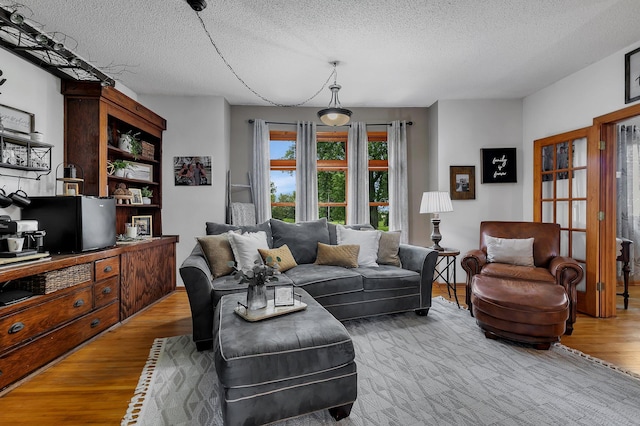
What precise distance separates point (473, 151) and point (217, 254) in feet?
12.4

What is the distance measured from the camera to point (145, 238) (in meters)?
3.73

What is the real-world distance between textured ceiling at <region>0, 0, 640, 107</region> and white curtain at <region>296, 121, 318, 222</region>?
2.39ft

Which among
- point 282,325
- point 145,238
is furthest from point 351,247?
point 145,238

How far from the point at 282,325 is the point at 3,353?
1.77 meters

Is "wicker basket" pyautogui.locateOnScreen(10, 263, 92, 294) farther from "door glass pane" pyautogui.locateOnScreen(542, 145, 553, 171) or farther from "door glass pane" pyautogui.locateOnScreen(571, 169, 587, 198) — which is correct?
"door glass pane" pyautogui.locateOnScreen(542, 145, 553, 171)

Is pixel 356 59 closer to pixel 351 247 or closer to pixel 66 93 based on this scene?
pixel 351 247

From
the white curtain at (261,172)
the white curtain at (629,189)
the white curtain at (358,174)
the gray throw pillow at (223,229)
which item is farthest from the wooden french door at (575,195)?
the white curtain at (261,172)

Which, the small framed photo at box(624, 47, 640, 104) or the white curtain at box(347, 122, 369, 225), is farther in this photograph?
the white curtain at box(347, 122, 369, 225)

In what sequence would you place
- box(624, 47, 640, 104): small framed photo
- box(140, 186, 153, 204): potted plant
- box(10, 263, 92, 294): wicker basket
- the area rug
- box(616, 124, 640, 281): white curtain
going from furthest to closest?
box(616, 124, 640, 281): white curtain, box(140, 186, 153, 204): potted plant, box(624, 47, 640, 104): small framed photo, box(10, 263, 92, 294): wicker basket, the area rug

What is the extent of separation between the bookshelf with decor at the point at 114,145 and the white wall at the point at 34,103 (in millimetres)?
93

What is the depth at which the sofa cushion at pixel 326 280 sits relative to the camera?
287cm

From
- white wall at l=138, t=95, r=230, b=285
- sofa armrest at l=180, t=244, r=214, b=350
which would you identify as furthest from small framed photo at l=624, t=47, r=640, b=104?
white wall at l=138, t=95, r=230, b=285

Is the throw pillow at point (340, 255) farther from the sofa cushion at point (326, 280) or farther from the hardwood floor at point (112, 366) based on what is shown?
the hardwood floor at point (112, 366)

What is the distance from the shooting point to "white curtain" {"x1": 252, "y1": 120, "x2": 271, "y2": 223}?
4.59 meters
